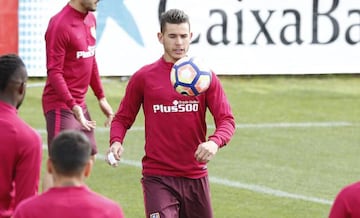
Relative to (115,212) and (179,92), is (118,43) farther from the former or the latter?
(115,212)

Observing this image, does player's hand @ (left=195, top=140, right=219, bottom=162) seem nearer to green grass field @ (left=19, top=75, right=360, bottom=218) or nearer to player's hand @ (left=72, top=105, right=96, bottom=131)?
player's hand @ (left=72, top=105, right=96, bottom=131)

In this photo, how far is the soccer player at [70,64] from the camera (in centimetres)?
1120

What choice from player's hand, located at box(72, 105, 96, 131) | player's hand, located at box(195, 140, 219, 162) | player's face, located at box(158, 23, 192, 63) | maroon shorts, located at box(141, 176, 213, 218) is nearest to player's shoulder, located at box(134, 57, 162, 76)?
player's face, located at box(158, 23, 192, 63)

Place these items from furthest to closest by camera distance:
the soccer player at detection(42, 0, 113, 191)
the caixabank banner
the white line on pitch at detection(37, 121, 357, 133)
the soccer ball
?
1. the caixabank banner
2. the white line on pitch at detection(37, 121, 357, 133)
3. the soccer player at detection(42, 0, 113, 191)
4. the soccer ball

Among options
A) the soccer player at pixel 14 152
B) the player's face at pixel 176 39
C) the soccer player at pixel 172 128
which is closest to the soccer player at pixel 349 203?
the soccer player at pixel 14 152

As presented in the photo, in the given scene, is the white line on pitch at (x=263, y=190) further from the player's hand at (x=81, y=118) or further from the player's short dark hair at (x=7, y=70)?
the player's short dark hair at (x=7, y=70)

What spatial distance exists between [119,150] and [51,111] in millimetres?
2687

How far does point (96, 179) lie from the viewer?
1395 centimetres

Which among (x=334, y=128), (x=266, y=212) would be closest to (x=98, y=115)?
(x=334, y=128)

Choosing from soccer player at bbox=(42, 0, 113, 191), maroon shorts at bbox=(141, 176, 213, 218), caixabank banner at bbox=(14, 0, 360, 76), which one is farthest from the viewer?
caixabank banner at bbox=(14, 0, 360, 76)

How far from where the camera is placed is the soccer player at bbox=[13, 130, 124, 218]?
5.96 metres

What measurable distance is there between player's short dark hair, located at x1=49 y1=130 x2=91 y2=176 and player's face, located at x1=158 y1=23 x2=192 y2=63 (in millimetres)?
3048

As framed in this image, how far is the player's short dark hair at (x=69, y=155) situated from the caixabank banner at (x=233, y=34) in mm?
13277

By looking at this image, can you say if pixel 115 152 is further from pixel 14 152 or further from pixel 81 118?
pixel 81 118
